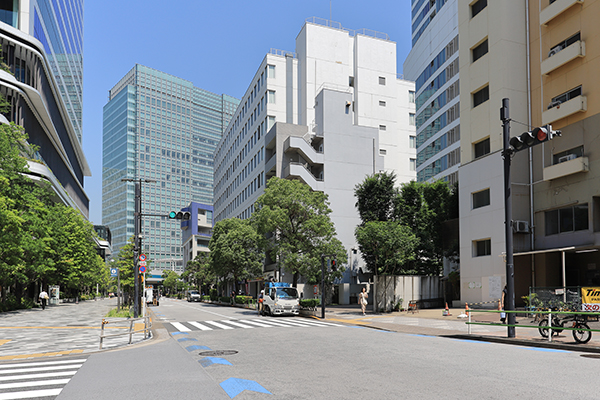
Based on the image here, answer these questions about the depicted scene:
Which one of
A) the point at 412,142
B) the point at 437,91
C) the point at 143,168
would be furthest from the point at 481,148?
the point at 143,168

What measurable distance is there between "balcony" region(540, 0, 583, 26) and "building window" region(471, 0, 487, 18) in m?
5.30

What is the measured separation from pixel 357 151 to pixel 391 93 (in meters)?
15.4

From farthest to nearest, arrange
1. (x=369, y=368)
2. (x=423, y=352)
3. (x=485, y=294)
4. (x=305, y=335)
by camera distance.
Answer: (x=485, y=294) → (x=305, y=335) → (x=423, y=352) → (x=369, y=368)

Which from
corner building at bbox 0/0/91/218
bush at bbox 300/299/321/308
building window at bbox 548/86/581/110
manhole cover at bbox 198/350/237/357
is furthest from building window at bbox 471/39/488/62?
corner building at bbox 0/0/91/218

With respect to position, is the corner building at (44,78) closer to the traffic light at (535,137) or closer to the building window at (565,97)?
the building window at (565,97)

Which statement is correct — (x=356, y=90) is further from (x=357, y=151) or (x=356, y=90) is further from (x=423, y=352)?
(x=423, y=352)

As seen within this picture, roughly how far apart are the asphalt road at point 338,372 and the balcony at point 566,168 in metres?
16.9

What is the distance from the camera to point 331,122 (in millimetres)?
56156

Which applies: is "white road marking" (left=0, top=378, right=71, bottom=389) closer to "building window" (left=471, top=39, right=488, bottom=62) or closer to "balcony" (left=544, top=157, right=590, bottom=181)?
"balcony" (left=544, top=157, right=590, bottom=181)

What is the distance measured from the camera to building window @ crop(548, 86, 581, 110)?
2844 cm

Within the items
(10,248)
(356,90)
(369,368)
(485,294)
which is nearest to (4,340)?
(369,368)

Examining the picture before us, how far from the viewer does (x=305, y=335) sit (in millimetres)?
17984

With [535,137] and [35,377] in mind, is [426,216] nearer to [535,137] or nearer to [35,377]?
[535,137]

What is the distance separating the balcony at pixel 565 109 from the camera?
89.8 ft
